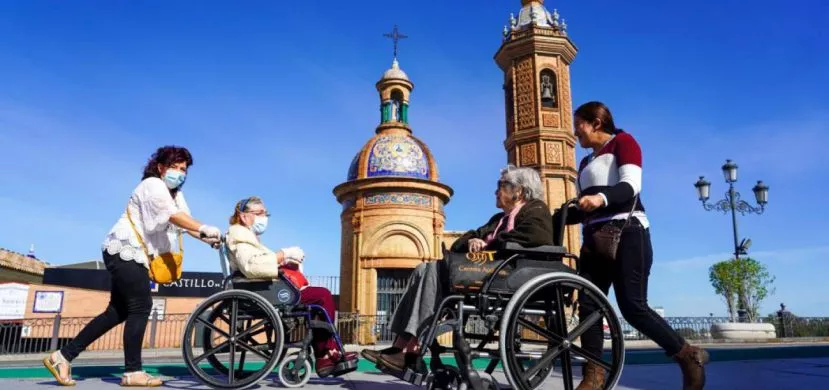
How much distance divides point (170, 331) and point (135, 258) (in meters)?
15.2

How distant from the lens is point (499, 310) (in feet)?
9.38

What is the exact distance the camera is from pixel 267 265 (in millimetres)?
3559

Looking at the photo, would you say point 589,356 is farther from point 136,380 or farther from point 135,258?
point 135,258

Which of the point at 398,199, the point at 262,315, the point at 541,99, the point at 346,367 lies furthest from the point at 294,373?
the point at 541,99

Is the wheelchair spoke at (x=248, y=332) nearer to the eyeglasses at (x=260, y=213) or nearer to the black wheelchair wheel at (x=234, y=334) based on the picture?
the black wheelchair wheel at (x=234, y=334)

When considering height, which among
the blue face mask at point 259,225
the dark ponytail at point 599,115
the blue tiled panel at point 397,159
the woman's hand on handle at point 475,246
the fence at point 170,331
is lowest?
the fence at point 170,331

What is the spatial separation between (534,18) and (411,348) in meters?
19.6

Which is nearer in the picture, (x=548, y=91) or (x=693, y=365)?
(x=693, y=365)

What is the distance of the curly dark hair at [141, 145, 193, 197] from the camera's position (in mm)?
3893

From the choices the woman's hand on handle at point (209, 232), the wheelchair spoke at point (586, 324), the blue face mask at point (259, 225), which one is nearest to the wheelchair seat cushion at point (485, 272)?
the wheelchair spoke at point (586, 324)

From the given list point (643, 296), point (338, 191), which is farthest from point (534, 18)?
point (643, 296)

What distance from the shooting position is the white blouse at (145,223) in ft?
12.1

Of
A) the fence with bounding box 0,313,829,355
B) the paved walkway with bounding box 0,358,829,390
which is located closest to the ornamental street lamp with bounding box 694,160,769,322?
the fence with bounding box 0,313,829,355

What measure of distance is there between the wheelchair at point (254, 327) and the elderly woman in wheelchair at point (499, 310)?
76 centimetres
